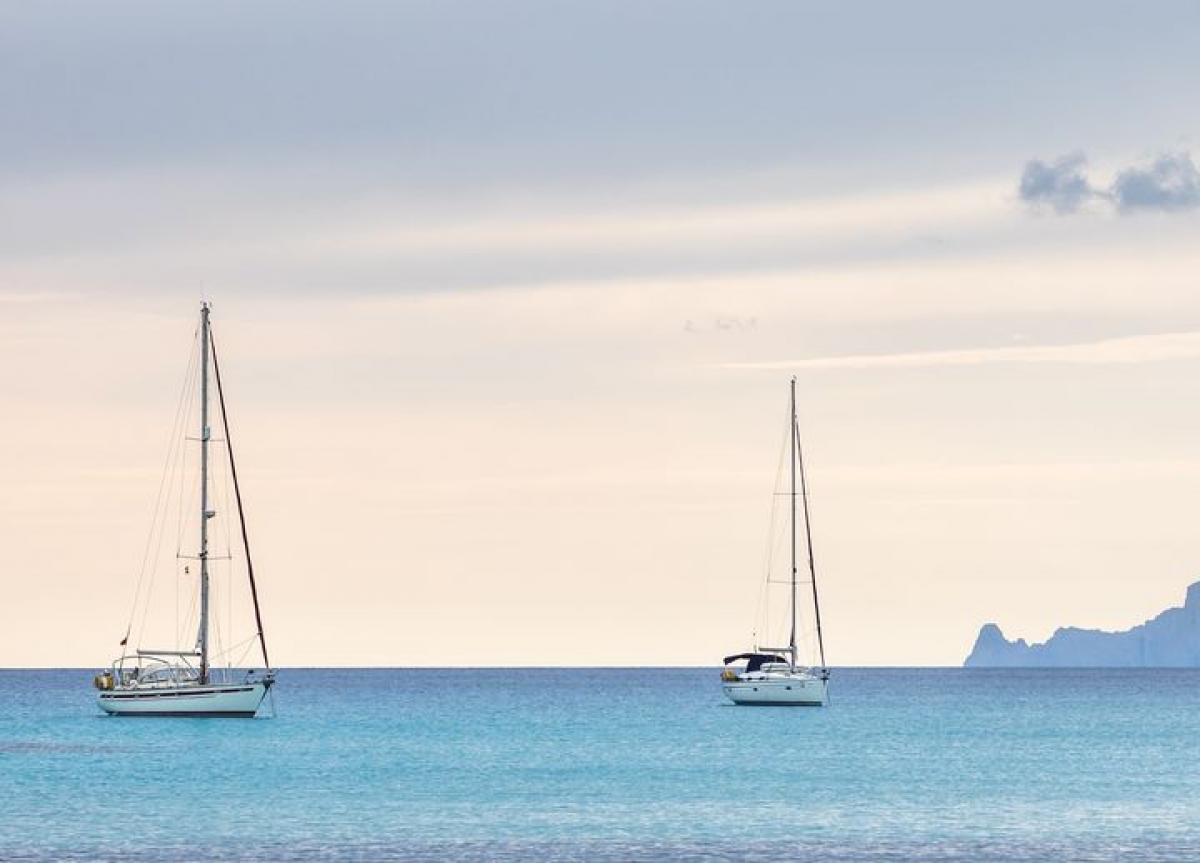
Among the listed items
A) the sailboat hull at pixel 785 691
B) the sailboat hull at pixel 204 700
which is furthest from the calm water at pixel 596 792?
the sailboat hull at pixel 785 691

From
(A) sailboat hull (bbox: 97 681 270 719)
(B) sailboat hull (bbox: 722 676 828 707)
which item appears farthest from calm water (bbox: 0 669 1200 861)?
(B) sailboat hull (bbox: 722 676 828 707)

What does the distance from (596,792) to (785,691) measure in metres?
77.1

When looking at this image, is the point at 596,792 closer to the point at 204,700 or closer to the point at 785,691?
the point at 204,700

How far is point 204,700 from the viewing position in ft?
436

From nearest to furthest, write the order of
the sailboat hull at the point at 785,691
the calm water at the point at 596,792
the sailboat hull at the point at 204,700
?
1. the calm water at the point at 596,792
2. the sailboat hull at the point at 204,700
3. the sailboat hull at the point at 785,691

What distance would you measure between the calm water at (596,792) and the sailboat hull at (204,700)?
4.02ft

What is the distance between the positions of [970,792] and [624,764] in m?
23.3

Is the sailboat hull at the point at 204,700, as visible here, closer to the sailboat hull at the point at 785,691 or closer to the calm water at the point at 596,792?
the calm water at the point at 596,792

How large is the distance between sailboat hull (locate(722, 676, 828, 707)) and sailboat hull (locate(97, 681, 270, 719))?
155ft

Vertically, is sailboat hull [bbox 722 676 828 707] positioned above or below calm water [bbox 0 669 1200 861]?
above

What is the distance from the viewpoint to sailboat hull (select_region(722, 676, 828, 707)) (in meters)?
168

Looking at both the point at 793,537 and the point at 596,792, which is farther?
the point at 793,537

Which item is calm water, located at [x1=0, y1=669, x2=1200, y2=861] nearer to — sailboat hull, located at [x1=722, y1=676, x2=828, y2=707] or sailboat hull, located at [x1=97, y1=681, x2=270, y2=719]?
sailboat hull, located at [x1=97, y1=681, x2=270, y2=719]

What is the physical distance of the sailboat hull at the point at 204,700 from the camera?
133 m
